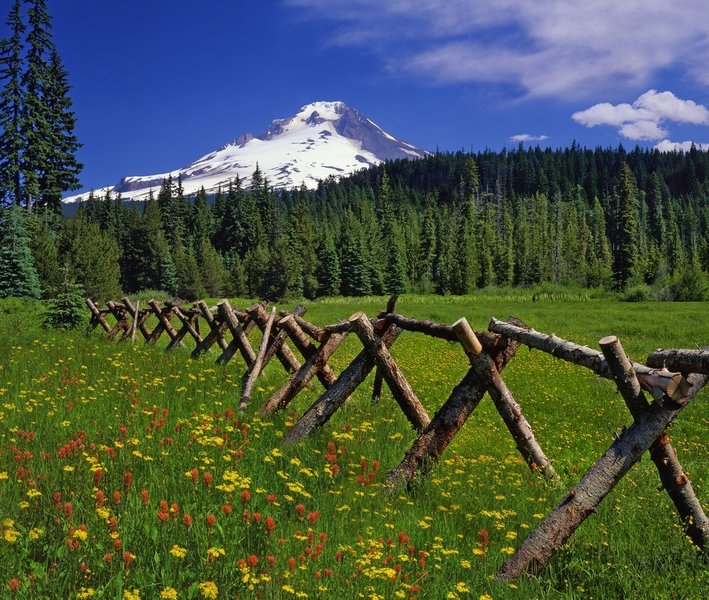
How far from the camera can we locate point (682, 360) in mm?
3963

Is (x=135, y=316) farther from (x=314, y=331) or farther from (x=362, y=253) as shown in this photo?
(x=362, y=253)

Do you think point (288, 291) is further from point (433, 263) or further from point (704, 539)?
point (704, 539)

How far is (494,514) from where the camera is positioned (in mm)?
5109

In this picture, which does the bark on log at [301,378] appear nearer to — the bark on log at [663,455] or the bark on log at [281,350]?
the bark on log at [281,350]

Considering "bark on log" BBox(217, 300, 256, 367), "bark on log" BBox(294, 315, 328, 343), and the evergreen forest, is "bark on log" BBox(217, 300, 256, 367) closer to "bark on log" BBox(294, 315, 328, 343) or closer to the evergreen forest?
"bark on log" BBox(294, 315, 328, 343)

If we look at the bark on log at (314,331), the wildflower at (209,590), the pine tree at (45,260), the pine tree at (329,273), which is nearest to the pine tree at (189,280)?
the pine tree at (329,273)

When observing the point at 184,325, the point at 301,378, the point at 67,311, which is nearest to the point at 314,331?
the point at 301,378

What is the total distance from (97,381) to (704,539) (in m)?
8.44

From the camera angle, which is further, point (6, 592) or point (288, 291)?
point (288, 291)

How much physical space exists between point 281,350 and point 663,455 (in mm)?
7655

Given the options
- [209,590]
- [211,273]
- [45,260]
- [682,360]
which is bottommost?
[209,590]

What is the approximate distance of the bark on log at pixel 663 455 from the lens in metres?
4.14

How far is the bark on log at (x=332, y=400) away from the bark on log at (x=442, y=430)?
1363mm

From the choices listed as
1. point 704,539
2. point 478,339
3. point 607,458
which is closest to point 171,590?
point 607,458
